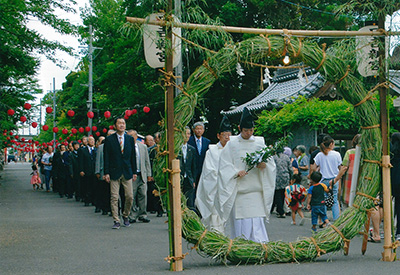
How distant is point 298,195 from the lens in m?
13.4

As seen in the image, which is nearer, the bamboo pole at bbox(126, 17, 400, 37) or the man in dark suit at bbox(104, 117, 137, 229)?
the bamboo pole at bbox(126, 17, 400, 37)

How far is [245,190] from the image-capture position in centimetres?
895

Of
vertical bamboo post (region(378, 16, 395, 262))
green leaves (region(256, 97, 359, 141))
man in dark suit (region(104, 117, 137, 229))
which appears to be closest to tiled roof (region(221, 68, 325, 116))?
green leaves (region(256, 97, 359, 141))

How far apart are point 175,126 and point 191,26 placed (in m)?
1.29

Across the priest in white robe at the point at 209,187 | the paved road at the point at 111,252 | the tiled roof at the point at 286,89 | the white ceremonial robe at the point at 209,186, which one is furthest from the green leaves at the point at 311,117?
the white ceremonial robe at the point at 209,186

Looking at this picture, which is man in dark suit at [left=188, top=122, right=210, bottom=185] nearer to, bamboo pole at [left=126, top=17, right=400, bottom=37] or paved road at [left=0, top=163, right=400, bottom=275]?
paved road at [left=0, top=163, right=400, bottom=275]

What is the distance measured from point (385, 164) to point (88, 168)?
39.2ft

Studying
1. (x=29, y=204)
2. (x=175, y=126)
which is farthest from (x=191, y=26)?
(x=29, y=204)

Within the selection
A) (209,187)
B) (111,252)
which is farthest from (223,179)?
(111,252)

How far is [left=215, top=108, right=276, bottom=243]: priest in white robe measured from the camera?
29.1 feet

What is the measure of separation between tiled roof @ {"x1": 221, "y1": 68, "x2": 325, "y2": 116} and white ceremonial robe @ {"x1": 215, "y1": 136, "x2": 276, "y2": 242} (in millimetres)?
7680

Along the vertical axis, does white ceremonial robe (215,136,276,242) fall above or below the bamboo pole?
below

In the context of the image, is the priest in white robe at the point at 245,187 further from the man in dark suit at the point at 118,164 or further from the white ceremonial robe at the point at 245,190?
the man in dark suit at the point at 118,164

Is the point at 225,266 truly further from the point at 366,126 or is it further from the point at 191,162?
the point at 191,162
